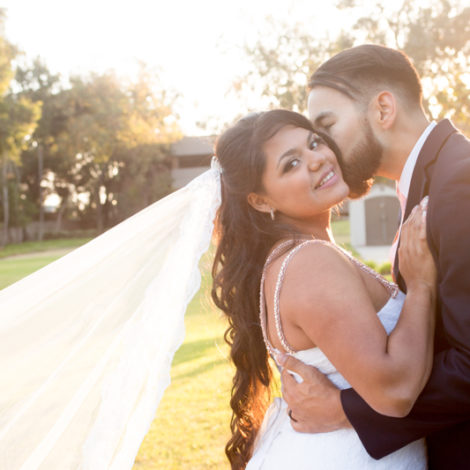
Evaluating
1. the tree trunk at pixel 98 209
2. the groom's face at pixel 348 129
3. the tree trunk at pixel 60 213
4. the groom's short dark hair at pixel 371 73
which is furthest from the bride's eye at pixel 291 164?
the tree trunk at pixel 60 213

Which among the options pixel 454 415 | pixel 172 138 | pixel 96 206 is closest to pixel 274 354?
pixel 454 415

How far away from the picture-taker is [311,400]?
Result: 2.48m

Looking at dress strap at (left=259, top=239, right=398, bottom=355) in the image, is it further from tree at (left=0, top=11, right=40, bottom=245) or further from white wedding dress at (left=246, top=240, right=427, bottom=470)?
tree at (left=0, top=11, right=40, bottom=245)

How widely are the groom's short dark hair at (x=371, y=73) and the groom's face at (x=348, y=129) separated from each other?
6 centimetres

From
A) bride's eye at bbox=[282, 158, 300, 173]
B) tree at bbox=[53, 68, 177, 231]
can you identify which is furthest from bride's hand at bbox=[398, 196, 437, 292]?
tree at bbox=[53, 68, 177, 231]

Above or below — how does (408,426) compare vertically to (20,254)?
above

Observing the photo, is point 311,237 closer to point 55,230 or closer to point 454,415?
point 454,415

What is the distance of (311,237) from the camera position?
2.83m

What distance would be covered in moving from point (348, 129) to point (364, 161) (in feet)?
0.58

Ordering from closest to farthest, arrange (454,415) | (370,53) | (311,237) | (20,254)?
(454,415) → (311,237) → (370,53) → (20,254)

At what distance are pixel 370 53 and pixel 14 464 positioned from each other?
94.1 inches

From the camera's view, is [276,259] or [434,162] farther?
[276,259]

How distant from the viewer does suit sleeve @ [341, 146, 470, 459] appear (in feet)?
6.81

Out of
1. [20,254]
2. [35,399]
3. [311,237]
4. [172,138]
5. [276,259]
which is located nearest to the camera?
[35,399]
